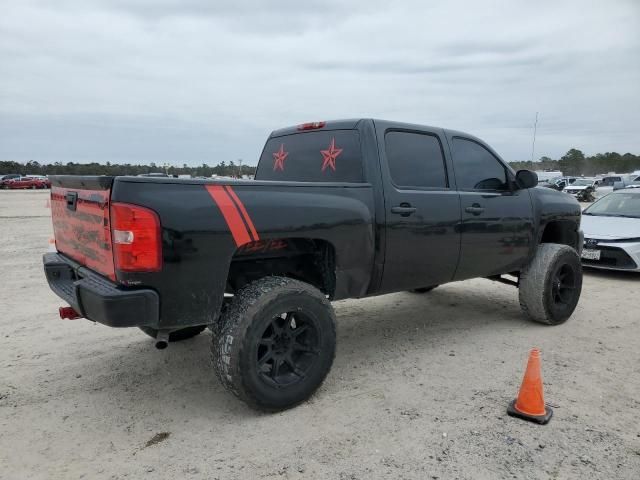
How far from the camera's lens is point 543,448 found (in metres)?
2.86

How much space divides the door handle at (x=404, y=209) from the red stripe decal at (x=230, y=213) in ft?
4.30

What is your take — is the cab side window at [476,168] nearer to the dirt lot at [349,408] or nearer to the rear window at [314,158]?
the rear window at [314,158]

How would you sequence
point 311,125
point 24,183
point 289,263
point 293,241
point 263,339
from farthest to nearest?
1. point 24,183
2. point 311,125
3. point 289,263
4. point 293,241
5. point 263,339

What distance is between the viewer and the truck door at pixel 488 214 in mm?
4488

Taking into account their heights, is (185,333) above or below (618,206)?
below

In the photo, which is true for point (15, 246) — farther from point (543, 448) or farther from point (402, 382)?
point (543, 448)

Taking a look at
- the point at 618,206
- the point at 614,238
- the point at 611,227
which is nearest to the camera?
the point at 614,238

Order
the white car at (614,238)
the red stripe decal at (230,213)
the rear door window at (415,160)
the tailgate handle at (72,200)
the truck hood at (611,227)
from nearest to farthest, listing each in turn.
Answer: the red stripe decal at (230,213) → the tailgate handle at (72,200) → the rear door window at (415,160) → the white car at (614,238) → the truck hood at (611,227)

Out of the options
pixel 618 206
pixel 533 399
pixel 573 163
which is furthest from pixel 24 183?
pixel 573 163

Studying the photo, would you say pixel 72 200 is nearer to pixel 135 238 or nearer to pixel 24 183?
pixel 135 238

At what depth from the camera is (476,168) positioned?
4.76m

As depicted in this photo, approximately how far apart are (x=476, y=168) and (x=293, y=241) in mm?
2197

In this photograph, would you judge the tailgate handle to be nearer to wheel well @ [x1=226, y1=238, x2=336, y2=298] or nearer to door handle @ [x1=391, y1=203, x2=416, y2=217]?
wheel well @ [x1=226, y1=238, x2=336, y2=298]

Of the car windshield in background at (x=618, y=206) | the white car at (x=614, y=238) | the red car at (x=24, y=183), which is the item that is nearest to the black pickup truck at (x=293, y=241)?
the white car at (x=614, y=238)
